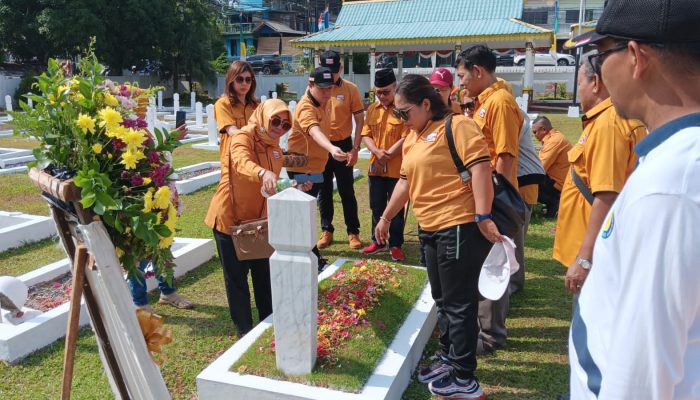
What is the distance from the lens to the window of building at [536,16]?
46500mm

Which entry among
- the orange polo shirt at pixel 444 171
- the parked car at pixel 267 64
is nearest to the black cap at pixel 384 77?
the orange polo shirt at pixel 444 171

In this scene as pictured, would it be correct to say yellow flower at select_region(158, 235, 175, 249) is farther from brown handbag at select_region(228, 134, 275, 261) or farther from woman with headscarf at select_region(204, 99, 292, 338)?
brown handbag at select_region(228, 134, 275, 261)

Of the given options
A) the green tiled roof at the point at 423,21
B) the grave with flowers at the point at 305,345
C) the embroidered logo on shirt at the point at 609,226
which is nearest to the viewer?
the embroidered logo on shirt at the point at 609,226

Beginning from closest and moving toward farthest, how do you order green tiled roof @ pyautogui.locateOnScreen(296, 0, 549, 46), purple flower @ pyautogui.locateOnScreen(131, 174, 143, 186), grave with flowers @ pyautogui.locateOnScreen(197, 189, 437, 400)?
purple flower @ pyautogui.locateOnScreen(131, 174, 143, 186)
grave with flowers @ pyautogui.locateOnScreen(197, 189, 437, 400)
green tiled roof @ pyautogui.locateOnScreen(296, 0, 549, 46)

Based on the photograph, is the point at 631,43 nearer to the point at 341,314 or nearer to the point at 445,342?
the point at 445,342

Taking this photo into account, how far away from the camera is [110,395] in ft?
10.3

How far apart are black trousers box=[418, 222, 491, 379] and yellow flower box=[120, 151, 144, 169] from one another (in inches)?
61.4

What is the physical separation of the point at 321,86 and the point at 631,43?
12.8ft

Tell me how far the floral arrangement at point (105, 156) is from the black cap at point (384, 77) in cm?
309

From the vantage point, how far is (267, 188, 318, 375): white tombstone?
8.36 feet

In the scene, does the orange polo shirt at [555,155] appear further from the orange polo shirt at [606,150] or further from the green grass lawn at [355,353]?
the orange polo shirt at [606,150]

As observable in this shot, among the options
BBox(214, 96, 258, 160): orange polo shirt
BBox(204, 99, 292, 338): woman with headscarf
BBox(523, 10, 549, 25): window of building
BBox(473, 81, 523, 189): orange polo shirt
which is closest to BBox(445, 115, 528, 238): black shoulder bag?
BBox(473, 81, 523, 189): orange polo shirt

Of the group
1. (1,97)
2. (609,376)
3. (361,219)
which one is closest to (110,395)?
(609,376)

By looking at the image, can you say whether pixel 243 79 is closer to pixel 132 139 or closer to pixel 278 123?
pixel 278 123
